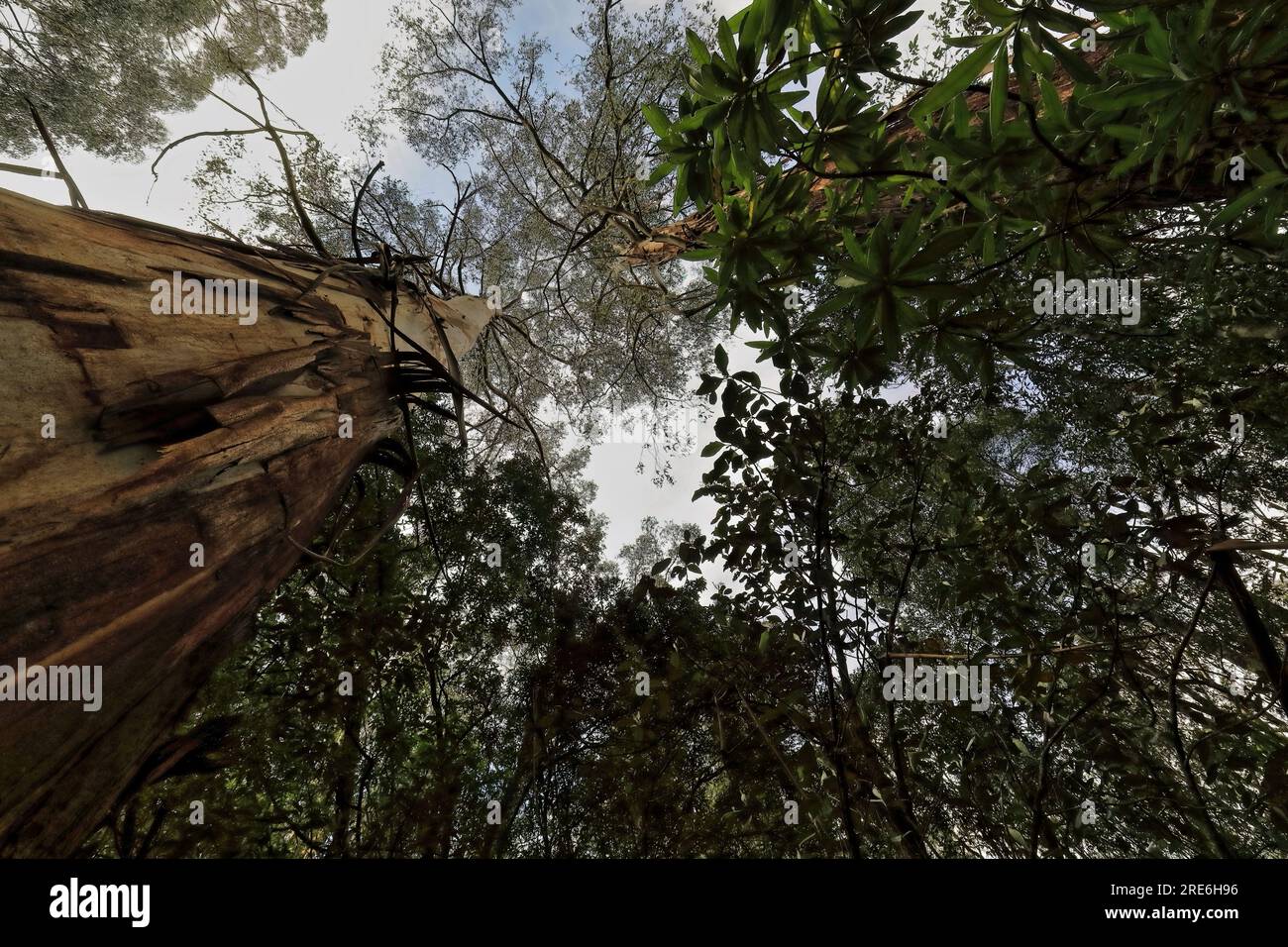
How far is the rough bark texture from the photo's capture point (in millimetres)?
733

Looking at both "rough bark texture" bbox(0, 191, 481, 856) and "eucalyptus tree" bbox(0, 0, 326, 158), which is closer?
"rough bark texture" bbox(0, 191, 481, 856)

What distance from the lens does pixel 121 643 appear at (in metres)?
0.84

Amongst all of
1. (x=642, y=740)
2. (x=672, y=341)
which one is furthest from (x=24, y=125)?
(x=642, y=740)

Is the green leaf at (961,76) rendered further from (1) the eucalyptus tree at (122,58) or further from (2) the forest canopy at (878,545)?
(1) the eucalyptus tree at (122,58)

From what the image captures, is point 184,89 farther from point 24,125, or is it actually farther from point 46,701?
point 46,701

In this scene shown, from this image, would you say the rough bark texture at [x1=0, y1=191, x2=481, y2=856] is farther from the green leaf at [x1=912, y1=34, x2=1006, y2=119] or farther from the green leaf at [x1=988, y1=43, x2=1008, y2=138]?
the green leaf at [x1=988, y1=43, x2=1008, y2=138]

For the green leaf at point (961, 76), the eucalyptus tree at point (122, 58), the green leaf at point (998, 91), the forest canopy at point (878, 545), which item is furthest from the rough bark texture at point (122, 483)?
the eucalyptus tree at point (122, 58)

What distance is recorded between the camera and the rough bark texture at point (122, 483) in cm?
73

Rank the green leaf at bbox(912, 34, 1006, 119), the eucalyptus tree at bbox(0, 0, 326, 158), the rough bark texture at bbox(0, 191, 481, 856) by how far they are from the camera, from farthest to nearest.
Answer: the eucalyptus tree at bbox(0, 0, 326, 158), the green leaf at bbox(912, 34, 1006, 119), the rough bark texture at bbox(0, 191, 481, 856)

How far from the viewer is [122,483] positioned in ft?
2.78

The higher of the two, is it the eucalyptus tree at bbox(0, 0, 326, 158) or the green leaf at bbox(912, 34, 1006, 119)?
the eucalyptus tree at bbox(0, 0, 326, 158)

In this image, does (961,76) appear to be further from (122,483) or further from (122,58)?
(122,58)

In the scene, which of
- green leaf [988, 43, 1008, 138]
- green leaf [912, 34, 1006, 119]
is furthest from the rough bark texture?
green leaf [988, 43, 1008, 138]

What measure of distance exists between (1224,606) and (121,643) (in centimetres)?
715
